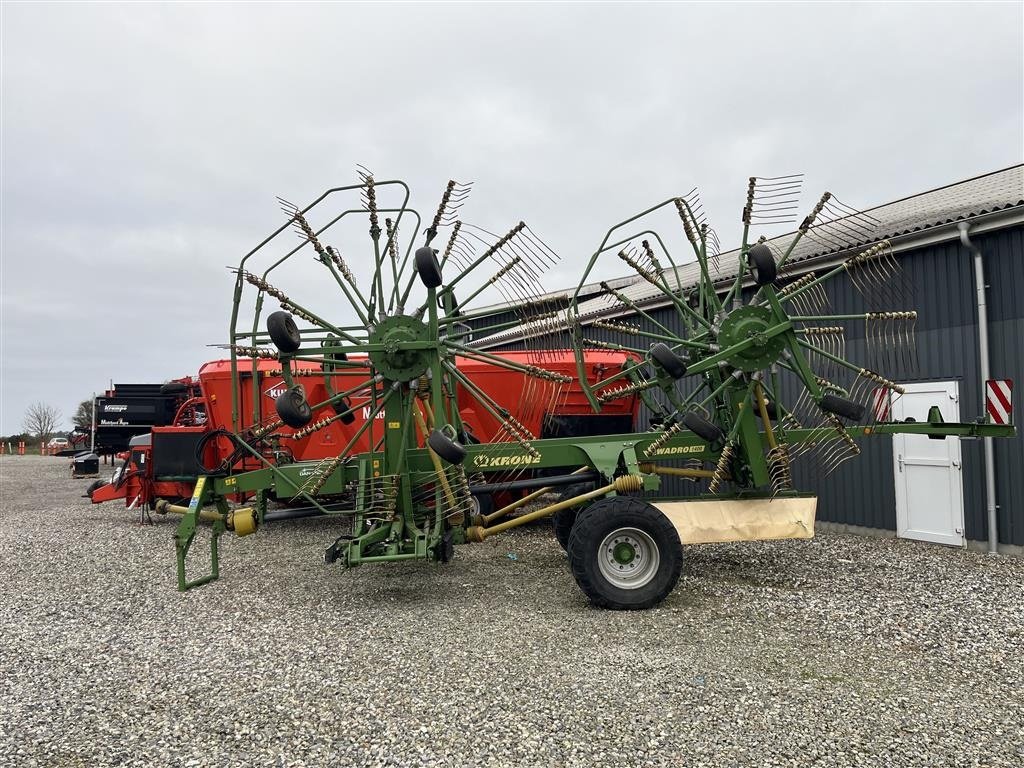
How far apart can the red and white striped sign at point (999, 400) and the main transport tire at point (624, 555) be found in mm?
4263

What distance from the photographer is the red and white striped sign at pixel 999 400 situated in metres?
7.55

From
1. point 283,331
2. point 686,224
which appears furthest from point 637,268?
point 283,331

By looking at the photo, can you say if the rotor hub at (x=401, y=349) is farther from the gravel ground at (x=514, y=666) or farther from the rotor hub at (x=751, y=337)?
the rotor hub at (x=751, y=337)

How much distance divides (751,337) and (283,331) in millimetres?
4309

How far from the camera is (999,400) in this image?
7.55 metres

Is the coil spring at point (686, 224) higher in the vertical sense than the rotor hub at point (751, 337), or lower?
higher

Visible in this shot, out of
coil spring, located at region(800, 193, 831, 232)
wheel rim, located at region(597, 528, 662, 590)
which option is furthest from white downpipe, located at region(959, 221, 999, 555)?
wheel rim, located at region(597, 528, 662, 590)

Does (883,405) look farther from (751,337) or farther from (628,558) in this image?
(628,558)

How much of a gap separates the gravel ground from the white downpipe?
0.55m

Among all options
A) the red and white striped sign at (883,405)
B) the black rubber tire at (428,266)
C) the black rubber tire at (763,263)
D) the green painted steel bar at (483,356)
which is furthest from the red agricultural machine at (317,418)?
the black rubber tire at (428,266)

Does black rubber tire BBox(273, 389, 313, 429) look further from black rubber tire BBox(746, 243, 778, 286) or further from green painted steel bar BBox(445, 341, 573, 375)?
black rubber tire BBox(746, 243, 778, 286)

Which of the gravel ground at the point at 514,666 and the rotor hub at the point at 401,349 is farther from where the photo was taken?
the rotor hub at the point at 401,349

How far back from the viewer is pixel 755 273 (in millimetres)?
6438

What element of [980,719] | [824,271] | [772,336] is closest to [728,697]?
[980,719]
